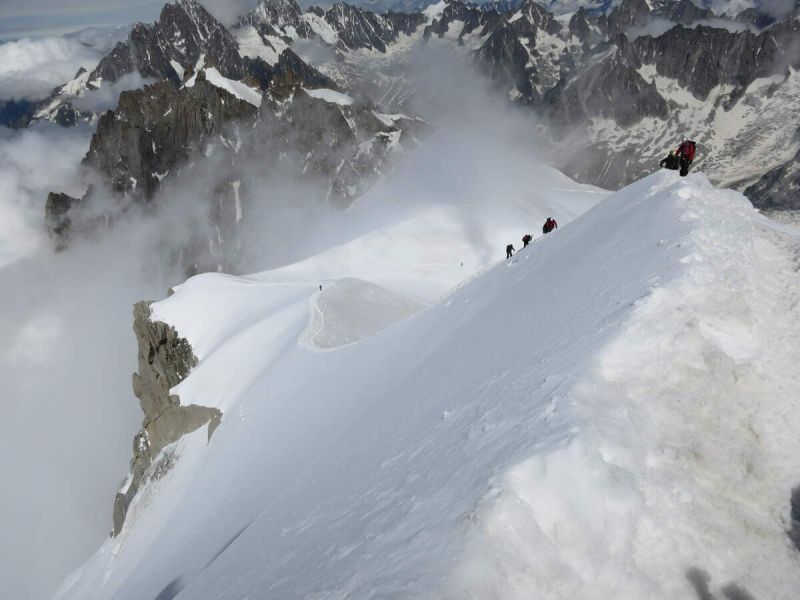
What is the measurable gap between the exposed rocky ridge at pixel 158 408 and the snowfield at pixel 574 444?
779 inches

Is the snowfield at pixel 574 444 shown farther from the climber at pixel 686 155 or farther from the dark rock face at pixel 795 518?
the climber at pixel 686 155

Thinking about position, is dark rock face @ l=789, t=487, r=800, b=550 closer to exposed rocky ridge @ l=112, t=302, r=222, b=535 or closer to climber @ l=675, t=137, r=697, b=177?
climber @ l=675, t=137, r=697, b=177

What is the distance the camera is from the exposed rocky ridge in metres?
39.8

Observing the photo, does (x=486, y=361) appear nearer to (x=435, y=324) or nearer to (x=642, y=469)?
(x=642, y=469)

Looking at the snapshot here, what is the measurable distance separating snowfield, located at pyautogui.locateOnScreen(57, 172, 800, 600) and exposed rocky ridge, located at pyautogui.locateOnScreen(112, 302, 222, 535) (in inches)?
779

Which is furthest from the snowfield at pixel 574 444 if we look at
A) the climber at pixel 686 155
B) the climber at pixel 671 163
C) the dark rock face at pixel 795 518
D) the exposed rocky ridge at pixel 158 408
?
the exposed rocky ridge at pixel 158 408

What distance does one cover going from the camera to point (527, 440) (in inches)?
312

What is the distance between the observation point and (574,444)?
23.8ft

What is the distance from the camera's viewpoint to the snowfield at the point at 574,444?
6.79 meters

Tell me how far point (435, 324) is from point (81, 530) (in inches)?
6539

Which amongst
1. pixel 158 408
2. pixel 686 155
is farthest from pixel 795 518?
pixel 158 408

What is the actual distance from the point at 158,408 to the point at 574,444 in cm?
4983

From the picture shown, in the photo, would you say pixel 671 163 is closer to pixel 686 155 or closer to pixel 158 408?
pixel 686 155

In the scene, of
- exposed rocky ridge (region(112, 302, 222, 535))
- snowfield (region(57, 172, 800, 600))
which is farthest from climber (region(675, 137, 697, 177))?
exposed rocky ridge (region(112, 302, 222, 535))
